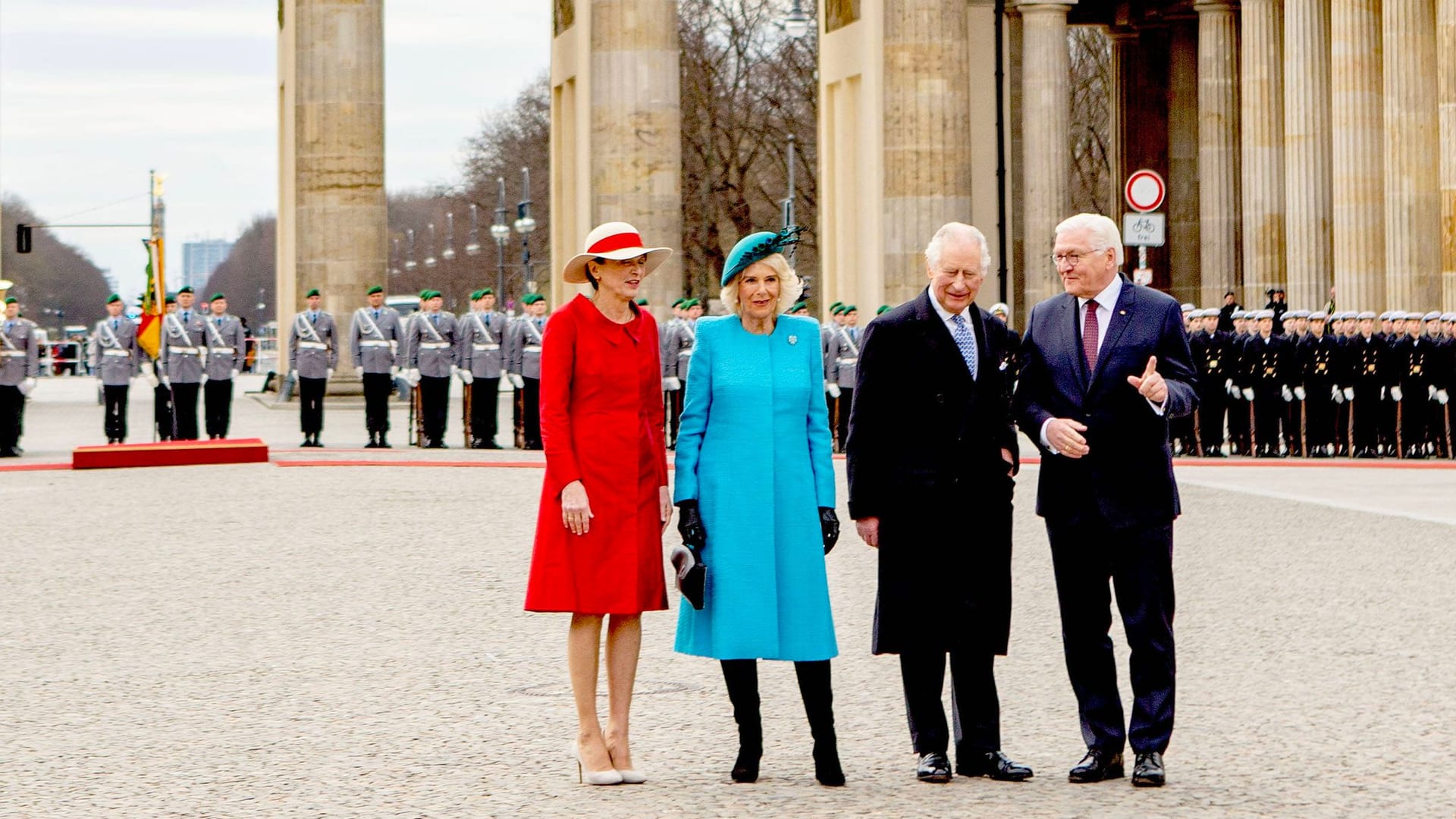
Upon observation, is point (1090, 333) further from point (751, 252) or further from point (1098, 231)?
point (751, 252)

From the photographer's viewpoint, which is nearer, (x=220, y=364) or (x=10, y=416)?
(x=10, y=416)

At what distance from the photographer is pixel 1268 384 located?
27.7 metres

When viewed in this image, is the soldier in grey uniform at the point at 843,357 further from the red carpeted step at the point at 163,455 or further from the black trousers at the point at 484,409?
the red carpeted step at the point at 163,455

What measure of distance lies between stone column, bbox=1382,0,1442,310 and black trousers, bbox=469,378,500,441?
40.7ft

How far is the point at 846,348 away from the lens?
29859 millimetres

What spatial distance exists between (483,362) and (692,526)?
69.1 ft

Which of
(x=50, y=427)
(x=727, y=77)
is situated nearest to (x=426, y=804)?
(x=50, y=427)

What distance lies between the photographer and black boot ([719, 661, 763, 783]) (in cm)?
786

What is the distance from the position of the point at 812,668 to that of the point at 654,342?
49.9 inches

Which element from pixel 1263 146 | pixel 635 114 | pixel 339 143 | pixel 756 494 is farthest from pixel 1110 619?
pixel 1263 146

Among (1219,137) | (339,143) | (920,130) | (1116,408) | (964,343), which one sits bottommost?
(1116,408)

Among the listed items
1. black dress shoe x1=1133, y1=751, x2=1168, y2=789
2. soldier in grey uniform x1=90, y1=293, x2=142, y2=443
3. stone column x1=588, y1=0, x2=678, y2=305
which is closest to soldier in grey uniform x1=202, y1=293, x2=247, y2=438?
soldier in grey uniform x1=90, y1=293, x2=142, y2=443

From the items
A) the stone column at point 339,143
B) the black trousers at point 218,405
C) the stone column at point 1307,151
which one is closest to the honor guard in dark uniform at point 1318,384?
the stone column at point 1307,151

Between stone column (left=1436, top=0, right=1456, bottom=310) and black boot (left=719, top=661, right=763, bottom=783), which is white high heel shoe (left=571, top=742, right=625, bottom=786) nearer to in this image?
black boot (left=719, top=661, right=763, bottom=783)
